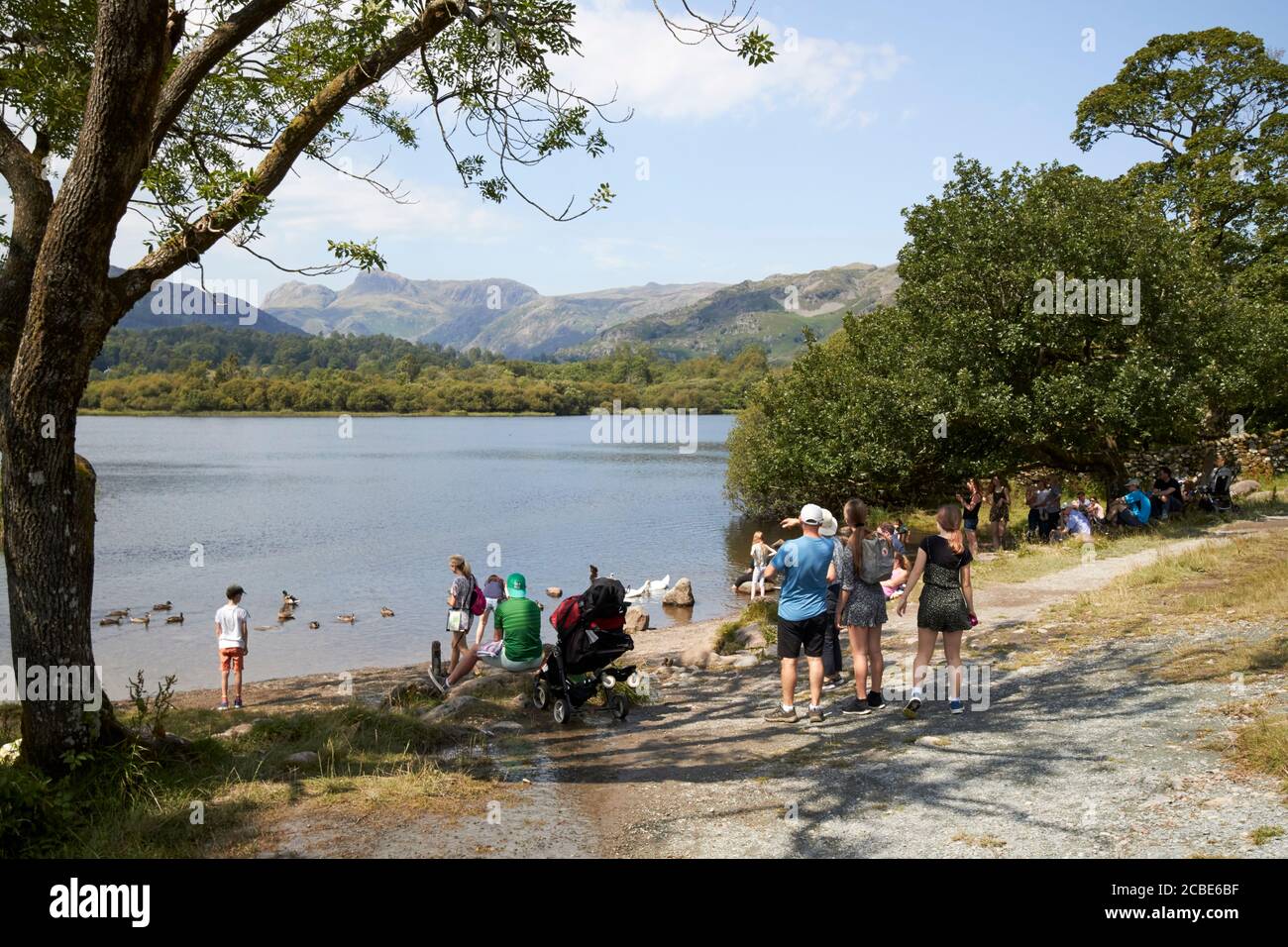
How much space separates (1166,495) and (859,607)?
1671 cm

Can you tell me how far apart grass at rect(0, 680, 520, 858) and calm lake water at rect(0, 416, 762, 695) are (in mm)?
12909

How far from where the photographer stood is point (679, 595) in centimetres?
2686

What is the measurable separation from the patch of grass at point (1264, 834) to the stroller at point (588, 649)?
5356mm

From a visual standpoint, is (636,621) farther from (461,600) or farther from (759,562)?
(461,600)

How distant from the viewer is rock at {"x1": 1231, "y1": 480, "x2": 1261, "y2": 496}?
25875 mm

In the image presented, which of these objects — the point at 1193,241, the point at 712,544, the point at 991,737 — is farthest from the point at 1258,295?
the point at 991,737

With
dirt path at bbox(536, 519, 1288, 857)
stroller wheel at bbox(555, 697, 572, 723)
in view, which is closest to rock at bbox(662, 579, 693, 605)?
dirt path at bbox(536, 519, 1288, 857)

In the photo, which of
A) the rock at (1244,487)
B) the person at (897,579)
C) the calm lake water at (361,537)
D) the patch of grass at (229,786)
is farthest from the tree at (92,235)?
the rock at (1244,487)

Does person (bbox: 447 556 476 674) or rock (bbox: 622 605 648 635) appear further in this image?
rock (bbox: 622 605 648 635)

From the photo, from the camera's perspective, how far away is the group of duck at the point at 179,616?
2402cm

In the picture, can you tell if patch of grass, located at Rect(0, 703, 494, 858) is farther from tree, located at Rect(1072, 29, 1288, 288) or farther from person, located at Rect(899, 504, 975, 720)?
tree, located at Rect(1072, 29, 1288, 288)

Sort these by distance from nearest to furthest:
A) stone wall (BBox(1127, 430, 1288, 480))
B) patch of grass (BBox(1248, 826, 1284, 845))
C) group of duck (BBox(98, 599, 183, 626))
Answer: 1. patch of grass (BBox(1248, 826, 1284, 845))
2. group of duck (BBox(98, 599, 183, 626))
3. stone wall (BBox(1127, 430, 1288, 480))

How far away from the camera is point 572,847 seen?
5.73 meters
